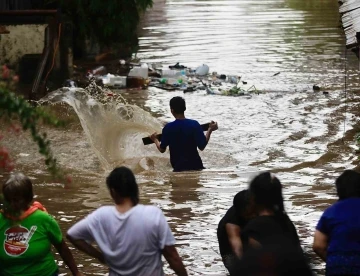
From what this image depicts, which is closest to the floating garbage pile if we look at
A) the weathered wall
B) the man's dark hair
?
the weathered wall

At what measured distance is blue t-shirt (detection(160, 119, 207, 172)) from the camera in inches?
411

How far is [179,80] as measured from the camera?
20641 mm

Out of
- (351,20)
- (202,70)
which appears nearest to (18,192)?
(351,20)

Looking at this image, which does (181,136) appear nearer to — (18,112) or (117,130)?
(117,130)

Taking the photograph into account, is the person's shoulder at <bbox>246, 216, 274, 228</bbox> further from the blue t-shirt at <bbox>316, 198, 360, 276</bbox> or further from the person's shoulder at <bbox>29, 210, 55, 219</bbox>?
the person's shoulder at <bbox>29, 210, 55, 219</bbox>

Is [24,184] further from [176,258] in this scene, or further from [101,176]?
[101,176]

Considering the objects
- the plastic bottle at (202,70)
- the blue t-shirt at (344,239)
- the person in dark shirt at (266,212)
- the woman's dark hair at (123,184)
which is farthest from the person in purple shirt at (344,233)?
the plastic bottle at (202,70)

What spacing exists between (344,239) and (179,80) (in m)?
15.4

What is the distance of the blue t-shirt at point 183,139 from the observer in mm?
10445

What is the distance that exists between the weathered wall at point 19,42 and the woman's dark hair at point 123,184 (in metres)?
15.4

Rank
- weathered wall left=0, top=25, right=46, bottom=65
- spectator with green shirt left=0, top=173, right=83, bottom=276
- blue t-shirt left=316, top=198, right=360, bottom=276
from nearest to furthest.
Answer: blue t-shirt left=316, top=198, right=360, bottom=276
spectator with green shirt left=0, top=173, right=83, bottom=276
weathered wall left=0, top=25, right=46, bottom=65

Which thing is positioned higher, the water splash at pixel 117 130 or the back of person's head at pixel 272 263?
the back of person's head at pixel 272 263

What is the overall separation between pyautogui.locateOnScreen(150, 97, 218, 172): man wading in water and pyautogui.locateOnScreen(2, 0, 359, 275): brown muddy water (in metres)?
0.28

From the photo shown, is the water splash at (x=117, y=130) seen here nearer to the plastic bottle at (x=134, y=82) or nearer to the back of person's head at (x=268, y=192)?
the plastic bottle at (x=134, y=82)
